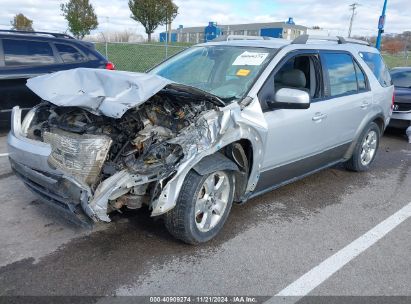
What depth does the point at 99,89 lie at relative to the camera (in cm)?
323

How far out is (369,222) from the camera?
4055 mm

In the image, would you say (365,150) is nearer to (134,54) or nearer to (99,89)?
(99,89)

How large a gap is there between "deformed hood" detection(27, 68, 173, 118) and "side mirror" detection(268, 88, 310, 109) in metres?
1.06

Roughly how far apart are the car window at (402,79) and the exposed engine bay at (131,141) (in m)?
7.28

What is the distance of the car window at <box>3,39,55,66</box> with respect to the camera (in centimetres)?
652

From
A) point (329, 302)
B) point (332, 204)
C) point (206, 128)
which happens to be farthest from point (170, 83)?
point (332, 204)

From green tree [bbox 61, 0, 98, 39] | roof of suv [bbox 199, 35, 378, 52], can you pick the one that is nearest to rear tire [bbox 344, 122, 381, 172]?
roof of suv [bbox 199, 35, 378, 52]

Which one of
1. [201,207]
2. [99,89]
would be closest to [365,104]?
[201,207]

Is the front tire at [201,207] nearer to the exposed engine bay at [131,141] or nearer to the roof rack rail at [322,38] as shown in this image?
the exposed engine bay at [131,141]

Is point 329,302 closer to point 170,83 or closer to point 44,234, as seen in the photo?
point 170,83

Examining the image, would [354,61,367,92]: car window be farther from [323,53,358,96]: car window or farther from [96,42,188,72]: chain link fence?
[96,42,188,72]: chain link fence

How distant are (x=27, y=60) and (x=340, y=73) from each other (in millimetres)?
5183

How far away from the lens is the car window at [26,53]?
6516mm

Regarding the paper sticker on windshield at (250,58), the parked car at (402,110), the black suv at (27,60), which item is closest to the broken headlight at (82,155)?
the paper sticker on windshield at (250,58)
